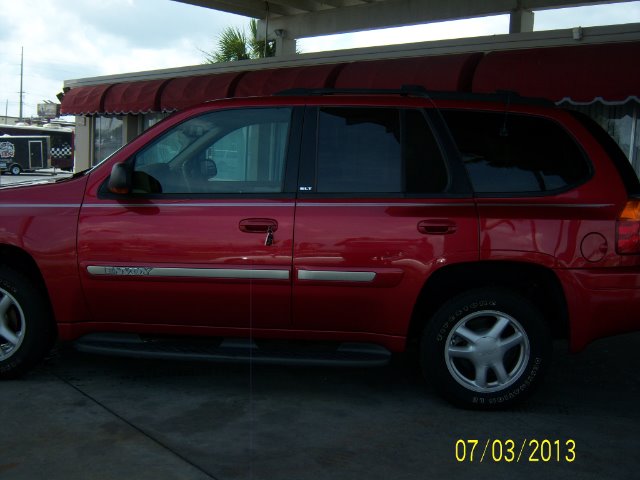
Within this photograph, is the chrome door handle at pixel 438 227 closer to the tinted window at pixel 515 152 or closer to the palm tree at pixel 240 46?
the tinted window at pixel 515 152

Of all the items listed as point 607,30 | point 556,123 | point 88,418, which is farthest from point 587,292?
point 607,30

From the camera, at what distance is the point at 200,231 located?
407cm

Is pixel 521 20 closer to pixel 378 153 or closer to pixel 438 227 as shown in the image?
pixel 378 153

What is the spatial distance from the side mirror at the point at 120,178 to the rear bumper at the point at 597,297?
8.40ft

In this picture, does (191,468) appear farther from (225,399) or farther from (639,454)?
(639,454)

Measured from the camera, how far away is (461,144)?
414 cm

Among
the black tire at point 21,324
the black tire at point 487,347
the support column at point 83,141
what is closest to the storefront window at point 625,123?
the black tire at point 487,347

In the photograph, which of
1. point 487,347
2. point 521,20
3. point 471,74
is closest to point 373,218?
point 487,347

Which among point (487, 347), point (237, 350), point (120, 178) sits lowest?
point (237, 350)

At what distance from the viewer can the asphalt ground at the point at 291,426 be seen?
331 centimetres

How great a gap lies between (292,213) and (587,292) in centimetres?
175

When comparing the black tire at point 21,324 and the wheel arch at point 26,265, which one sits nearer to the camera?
the black tire at point 21,324
